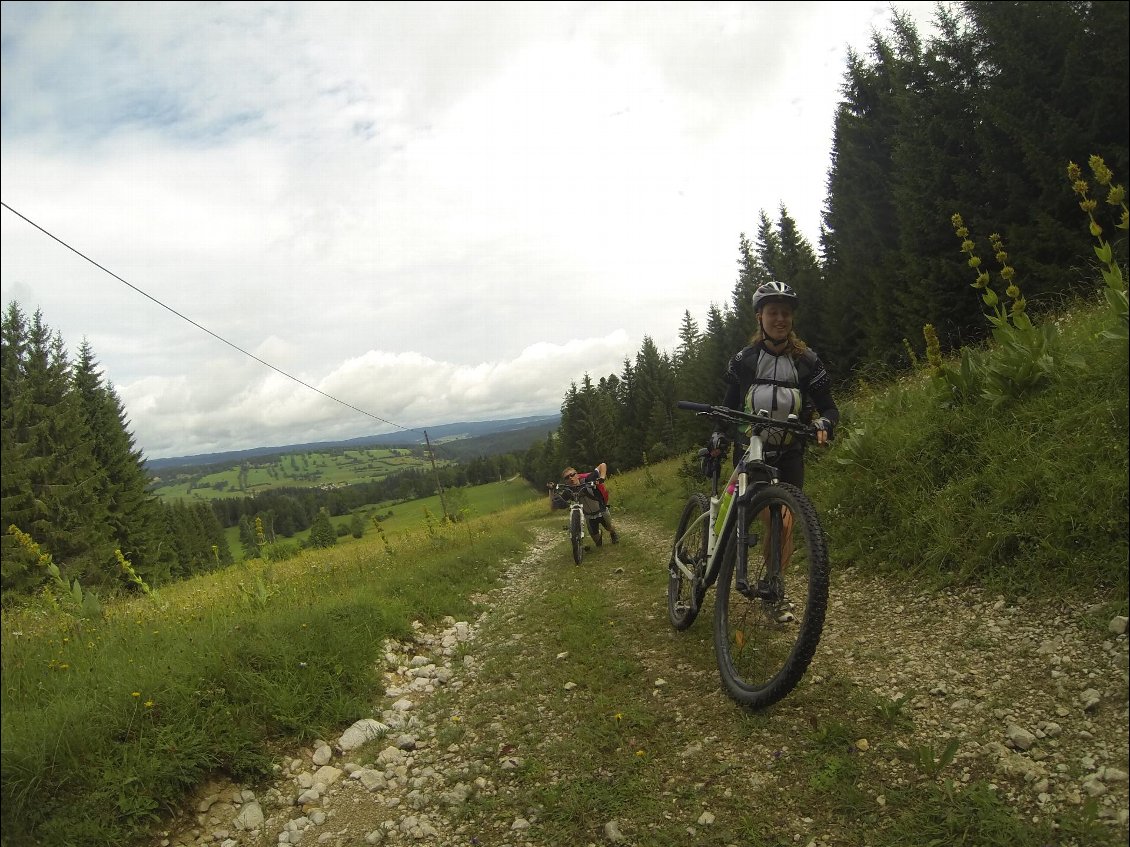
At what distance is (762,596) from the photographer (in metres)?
3.66

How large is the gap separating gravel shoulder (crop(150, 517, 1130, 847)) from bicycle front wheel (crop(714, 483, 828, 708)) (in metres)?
0.22

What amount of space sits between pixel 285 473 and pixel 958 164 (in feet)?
91.9

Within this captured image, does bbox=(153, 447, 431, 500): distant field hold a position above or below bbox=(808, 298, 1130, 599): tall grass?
above

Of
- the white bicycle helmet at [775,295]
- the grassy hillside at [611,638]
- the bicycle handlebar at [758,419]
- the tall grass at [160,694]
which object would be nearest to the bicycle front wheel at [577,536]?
the grassy hillside at [611,638]

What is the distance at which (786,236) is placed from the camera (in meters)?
42.4

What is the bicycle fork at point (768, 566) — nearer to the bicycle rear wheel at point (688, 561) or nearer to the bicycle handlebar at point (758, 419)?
the bicycle handlebar at point (758, 419)

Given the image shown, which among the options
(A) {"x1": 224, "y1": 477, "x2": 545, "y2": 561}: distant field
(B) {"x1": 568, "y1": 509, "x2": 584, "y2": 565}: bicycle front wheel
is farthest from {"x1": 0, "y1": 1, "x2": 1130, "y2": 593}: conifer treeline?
(B) {"x1": 568, "y1": 509, "x2": 584, "y2": 565}: bicycle front wheel

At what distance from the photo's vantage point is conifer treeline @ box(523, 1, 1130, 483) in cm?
1403

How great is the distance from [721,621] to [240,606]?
17.1ft

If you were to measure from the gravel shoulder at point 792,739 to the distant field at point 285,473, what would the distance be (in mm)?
8897

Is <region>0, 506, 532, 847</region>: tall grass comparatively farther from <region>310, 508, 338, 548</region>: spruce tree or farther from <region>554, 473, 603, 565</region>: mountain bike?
<region>310, 508, 338, 548</region>: spruce tree

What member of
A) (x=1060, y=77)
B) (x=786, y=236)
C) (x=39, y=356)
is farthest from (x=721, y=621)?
(x=786, y=236)

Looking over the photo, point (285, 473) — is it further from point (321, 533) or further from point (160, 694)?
point (160, 694)

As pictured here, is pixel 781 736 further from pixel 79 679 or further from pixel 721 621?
pixel 79 679
